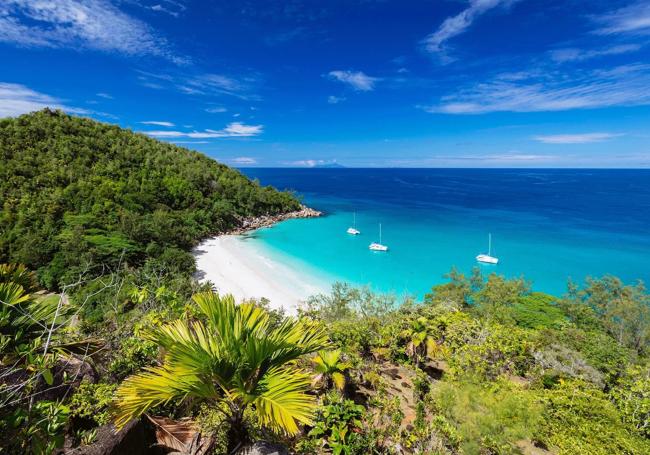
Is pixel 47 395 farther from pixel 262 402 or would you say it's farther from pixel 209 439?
pixel 262 402

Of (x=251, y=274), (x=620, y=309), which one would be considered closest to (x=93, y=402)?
(x=251, y=274)

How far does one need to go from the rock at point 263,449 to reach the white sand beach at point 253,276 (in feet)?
48.5

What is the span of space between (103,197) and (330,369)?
33925 millimetres

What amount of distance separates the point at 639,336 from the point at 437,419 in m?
14.6

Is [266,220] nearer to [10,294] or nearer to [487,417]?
[10,294]

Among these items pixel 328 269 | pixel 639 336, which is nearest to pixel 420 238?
pixel 328 269

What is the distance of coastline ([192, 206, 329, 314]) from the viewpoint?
21234 millimetres

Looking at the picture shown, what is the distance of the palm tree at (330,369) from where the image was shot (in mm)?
5844

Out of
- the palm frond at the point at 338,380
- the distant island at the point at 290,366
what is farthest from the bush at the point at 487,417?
the palm frond at the point at 338,380

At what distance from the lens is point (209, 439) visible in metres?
4.02

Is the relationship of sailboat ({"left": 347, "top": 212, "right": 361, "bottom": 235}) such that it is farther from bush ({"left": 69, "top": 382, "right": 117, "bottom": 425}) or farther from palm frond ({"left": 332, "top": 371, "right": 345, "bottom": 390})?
bush ({"left": 69, "top": 382, "right": 117, "bottom": 425})

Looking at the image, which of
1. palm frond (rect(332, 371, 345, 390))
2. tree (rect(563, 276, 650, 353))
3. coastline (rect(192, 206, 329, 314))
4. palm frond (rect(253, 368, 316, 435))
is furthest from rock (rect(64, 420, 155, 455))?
Result: tree (rect(563, 276, 650, 353))

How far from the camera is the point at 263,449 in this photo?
3.58 meters

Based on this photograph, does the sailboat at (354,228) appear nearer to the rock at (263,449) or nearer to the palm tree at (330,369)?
the palm tree at (330,369)
